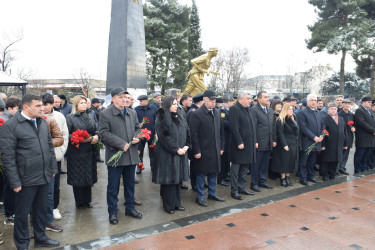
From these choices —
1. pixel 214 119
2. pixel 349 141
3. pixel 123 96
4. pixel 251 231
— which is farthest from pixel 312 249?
pixel 349 141

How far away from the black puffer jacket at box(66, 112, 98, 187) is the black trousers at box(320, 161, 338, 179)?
214 inches

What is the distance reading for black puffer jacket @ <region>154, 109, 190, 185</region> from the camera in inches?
176

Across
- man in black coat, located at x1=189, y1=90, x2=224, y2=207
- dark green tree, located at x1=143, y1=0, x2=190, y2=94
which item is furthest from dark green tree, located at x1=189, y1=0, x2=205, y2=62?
man in black coat, located at x1=189, y1=90, x2=224, y2=207

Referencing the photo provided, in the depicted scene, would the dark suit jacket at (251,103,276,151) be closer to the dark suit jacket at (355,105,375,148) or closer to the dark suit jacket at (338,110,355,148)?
the dark suit jacket at (338,110,355,148)

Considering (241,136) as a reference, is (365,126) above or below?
above

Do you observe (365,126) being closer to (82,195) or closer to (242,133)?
(242,133)

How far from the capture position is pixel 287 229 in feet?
13.0

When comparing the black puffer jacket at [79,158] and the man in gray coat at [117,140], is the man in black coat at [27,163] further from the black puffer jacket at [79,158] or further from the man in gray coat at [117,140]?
the black puffer jacket at [79,158]

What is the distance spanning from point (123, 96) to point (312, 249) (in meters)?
3.25

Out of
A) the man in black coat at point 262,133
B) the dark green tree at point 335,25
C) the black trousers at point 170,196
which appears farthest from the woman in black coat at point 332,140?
the dark green tree at point 335,25

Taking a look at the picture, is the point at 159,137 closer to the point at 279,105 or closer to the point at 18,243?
the point at 18,243

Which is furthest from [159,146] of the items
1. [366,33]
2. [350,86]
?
[350,86]

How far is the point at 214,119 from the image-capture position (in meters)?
5.07

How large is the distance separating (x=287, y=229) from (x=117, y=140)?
2739 millimetres
